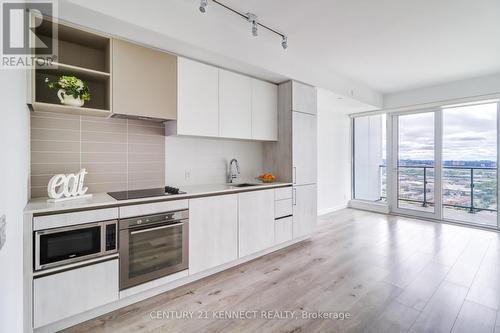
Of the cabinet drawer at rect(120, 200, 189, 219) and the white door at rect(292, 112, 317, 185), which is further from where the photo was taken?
the white door at rect(292, 112, 317, 185)

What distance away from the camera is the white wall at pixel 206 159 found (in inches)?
118

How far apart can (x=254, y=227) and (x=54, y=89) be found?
2549mm

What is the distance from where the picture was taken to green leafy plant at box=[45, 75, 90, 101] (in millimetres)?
2031

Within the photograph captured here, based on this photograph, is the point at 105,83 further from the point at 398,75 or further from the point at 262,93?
the point at 398,75

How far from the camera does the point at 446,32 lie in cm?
286

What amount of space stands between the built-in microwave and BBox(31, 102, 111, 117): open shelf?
3.27 ft

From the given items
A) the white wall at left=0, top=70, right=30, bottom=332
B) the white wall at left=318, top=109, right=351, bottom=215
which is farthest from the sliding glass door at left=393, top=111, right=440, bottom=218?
the white wall at left=0, top=70, right=30, bottom=332

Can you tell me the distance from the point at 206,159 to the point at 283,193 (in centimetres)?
119

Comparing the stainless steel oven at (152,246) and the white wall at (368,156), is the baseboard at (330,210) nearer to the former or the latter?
the white wall at (368,156)

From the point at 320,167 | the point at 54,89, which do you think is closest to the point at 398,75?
the point at 320,167

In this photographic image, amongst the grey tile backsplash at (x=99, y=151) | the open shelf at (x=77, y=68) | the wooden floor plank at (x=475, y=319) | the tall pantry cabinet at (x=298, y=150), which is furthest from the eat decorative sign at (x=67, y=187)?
the wooden floor plank at (x=475, y=319)

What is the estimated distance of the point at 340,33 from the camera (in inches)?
114

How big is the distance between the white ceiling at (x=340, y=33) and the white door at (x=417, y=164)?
1235 mm

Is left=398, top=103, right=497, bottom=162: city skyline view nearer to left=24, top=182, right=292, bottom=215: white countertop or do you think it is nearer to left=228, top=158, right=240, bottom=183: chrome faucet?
left=228, top=158, right=240, bottom=183: chrome faucet
